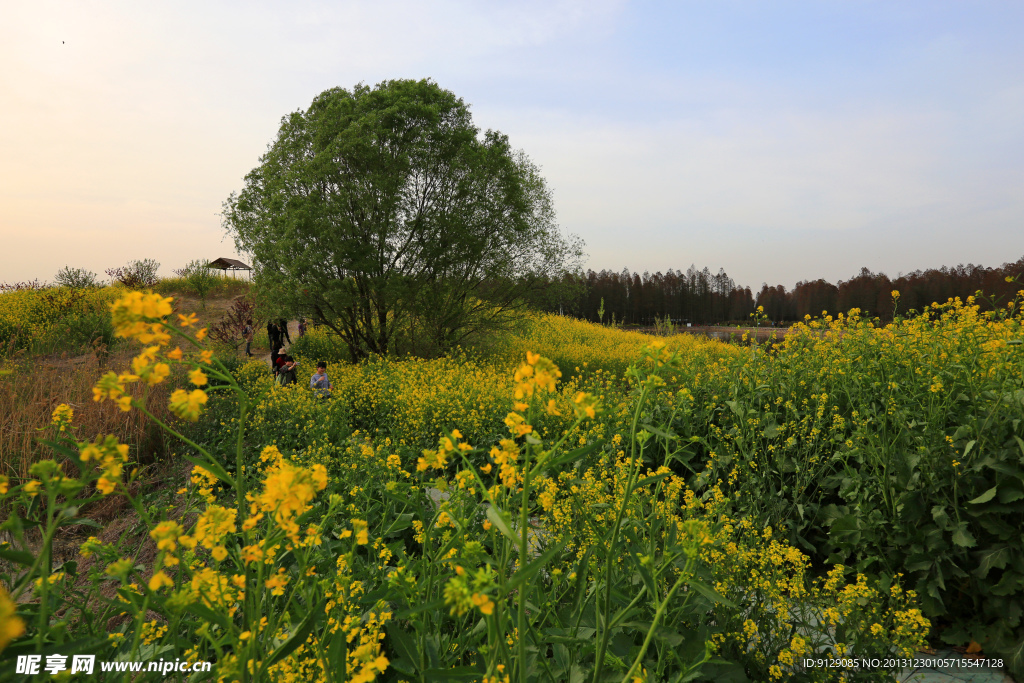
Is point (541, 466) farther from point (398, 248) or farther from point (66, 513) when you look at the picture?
point (398, 248)

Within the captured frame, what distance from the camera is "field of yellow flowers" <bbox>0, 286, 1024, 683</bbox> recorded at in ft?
3.24

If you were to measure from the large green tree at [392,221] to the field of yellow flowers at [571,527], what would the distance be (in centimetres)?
486

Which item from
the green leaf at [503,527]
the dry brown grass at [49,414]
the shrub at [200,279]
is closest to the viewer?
the green leaf at [503,527]

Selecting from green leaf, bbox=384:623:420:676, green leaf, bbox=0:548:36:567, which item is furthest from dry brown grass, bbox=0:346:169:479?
green leaf, bbox=384:623:420:676

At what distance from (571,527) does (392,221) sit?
10.2 m

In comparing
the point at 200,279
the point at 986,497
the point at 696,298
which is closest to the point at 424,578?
the point at 986,497

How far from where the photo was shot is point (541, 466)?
1062 mm

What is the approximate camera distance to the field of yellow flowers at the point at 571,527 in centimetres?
99

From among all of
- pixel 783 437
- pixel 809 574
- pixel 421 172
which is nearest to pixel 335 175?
pixel 421 172

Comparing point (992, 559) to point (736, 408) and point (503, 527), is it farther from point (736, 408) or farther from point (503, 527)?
point (503, 527)

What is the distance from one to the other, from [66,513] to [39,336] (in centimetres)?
1474

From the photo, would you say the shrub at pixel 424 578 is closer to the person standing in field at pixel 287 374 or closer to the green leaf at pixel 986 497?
the green leaf at pixel 986 497

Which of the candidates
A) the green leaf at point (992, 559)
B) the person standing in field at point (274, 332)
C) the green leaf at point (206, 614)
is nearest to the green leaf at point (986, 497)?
the green leaf at point (992, 559)

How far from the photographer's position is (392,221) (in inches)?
443
